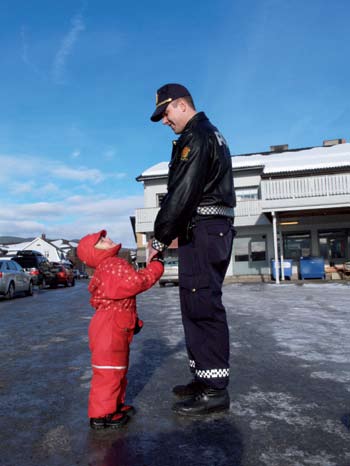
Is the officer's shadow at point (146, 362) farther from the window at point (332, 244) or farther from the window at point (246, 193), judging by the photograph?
the window at point (246, 193)

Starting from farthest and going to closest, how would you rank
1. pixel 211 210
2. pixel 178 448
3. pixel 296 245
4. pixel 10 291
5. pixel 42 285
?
1. pixel 42 285
2. pixel 296 245
3. pixel 10 291
4. pixel 211 210
5. pixel 178 448

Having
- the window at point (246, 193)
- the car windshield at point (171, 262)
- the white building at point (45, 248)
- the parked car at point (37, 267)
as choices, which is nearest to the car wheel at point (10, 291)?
the car windshield at point (171, 262)

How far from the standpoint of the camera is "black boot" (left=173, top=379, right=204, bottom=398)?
8.28ft

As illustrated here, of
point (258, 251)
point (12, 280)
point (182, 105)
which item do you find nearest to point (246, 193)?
point (258, 251)

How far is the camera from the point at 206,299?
2.43m

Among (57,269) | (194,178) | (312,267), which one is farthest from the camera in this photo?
(57,269)

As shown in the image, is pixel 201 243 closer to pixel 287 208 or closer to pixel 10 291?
pixel 10 291

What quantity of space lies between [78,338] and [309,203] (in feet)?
49.7

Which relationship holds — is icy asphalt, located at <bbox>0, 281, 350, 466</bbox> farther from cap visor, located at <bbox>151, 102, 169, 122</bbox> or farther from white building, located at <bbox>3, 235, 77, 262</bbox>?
white building, located at <bbox>3, 235, 77, 262</bbox>

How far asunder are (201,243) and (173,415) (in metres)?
1.05

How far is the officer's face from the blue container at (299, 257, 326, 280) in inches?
720

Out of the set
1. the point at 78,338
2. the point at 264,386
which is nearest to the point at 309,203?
the point at 78,338

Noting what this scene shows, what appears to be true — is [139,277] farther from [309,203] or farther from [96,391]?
[309,203]

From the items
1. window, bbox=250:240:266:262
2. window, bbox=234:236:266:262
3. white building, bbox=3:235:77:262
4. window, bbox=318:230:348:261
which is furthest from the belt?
white building, bbox=3:235:77:262
